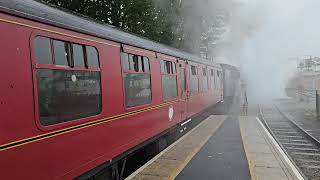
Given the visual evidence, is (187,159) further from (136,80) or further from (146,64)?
(146,64)

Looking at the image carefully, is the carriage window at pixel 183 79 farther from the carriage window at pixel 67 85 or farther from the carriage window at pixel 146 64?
the carriage window at pixel 67 85

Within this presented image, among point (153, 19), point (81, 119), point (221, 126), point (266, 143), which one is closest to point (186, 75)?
point (221, 126)

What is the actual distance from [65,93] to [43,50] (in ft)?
1.80

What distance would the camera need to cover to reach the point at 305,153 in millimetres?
11117

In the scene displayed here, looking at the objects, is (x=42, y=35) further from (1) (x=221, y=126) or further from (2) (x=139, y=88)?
(1) (x=221, y=126)

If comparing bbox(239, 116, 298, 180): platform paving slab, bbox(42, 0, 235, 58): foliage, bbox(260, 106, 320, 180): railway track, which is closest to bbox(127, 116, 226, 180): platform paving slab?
bbox(239, 116, 298, 180): platform paving slab

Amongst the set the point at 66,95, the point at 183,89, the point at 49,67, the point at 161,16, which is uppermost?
the point at 161,16

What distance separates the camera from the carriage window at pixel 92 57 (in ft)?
16.4

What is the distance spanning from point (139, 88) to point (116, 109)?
1.24 metres

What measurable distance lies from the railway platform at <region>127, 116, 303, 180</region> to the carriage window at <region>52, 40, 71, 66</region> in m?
2.39

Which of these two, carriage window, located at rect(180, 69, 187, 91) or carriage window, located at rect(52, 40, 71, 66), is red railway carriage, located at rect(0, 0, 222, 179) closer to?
carriage window, located at rect(52, 40, 71, 66)

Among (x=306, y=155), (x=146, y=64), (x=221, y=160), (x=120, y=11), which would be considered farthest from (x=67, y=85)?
(x=120, y=11)

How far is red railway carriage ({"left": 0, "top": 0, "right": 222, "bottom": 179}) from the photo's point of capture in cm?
351

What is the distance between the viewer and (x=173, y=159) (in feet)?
24.2
